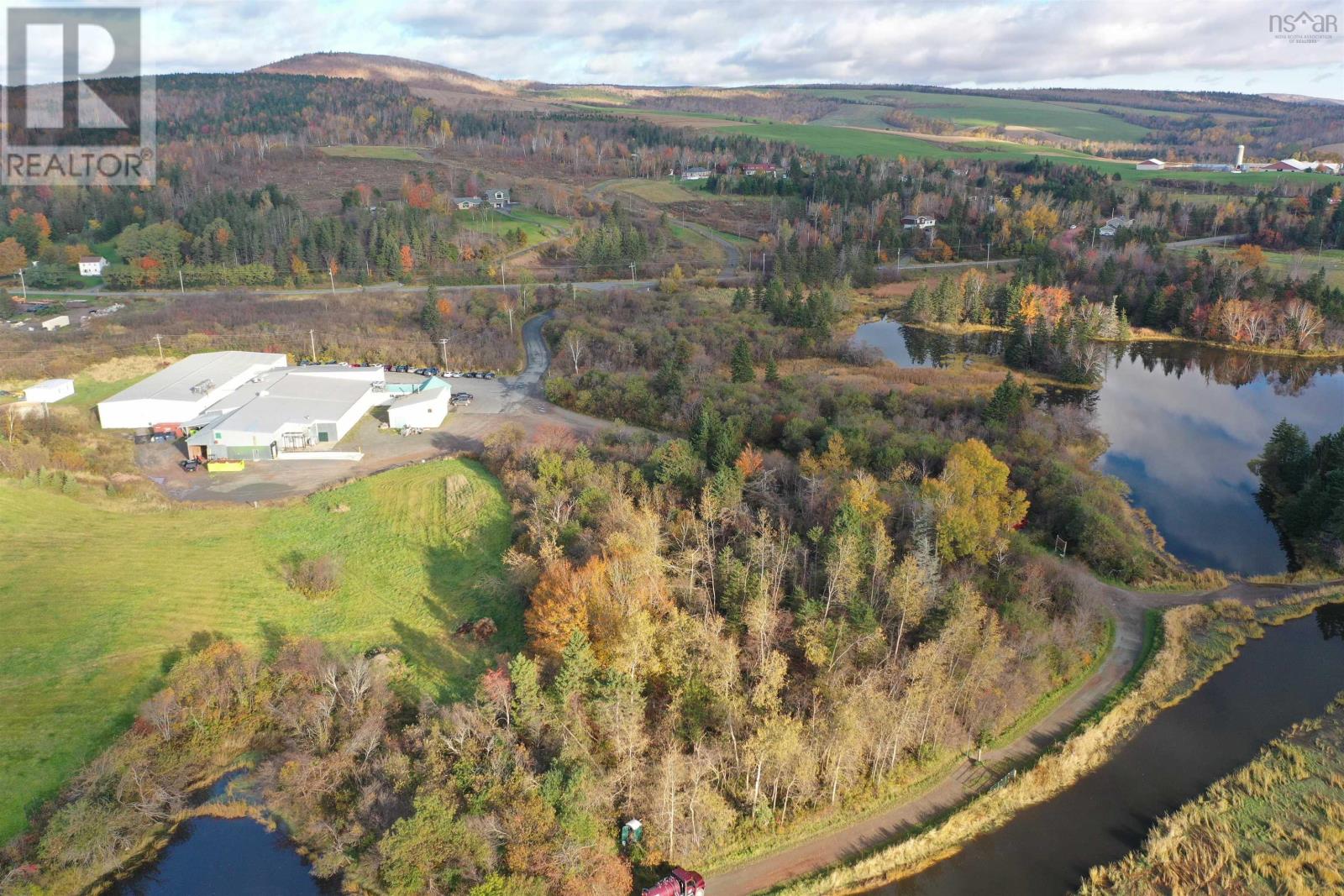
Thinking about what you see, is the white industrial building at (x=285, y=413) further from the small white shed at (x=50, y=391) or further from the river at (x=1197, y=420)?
the river at (x=1197, y=420)

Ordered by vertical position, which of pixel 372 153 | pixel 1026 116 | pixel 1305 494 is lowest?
pixel 1305 494

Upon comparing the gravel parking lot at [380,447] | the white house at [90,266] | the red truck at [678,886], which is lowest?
the red truck at [678,886]

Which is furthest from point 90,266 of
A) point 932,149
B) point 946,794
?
point 932,149

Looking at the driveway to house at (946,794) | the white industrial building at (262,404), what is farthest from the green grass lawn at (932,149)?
the white industrial building at (262,404)

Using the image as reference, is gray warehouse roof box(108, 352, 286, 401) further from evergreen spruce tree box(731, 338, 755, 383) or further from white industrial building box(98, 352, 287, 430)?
evergreen spruce tree box(731, 338, 755, 383)

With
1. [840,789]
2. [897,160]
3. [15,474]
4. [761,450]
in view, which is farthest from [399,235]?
[897,160]

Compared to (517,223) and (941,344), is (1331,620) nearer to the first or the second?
(941,344)

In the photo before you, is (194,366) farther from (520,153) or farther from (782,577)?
(520,153)
